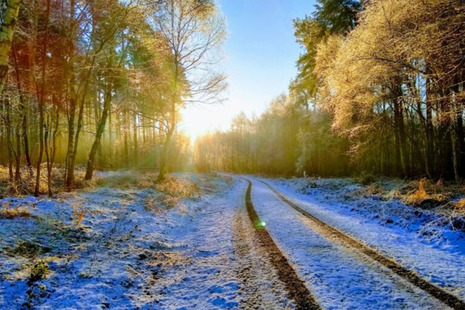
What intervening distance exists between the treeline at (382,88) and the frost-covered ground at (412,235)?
3523mm

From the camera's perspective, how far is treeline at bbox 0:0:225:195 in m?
8.48

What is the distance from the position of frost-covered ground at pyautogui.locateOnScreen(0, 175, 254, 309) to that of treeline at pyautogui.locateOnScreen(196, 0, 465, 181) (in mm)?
7626

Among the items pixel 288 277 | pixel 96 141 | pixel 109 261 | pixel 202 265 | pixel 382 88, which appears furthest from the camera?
pixel 382 88

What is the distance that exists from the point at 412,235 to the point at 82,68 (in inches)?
436

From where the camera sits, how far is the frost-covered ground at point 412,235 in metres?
4.52

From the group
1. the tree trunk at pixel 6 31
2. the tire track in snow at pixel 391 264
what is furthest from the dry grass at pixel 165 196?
the tree trunk at pixel 6 31

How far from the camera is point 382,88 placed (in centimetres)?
1495

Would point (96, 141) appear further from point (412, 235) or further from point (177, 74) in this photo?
point (412, 235)

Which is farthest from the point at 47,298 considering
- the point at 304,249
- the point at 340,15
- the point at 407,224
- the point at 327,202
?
the point at 340,15

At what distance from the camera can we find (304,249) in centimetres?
570

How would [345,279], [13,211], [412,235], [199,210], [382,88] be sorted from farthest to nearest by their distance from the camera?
Result: [382,88], [199,210], [412,235], [13,211], [345,279]

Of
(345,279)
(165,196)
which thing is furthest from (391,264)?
(165,196)

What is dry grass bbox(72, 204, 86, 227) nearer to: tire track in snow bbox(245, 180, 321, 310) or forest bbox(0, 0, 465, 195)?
forest bbox(0, 0, 465, 195)

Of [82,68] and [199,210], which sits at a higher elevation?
[82,68]
